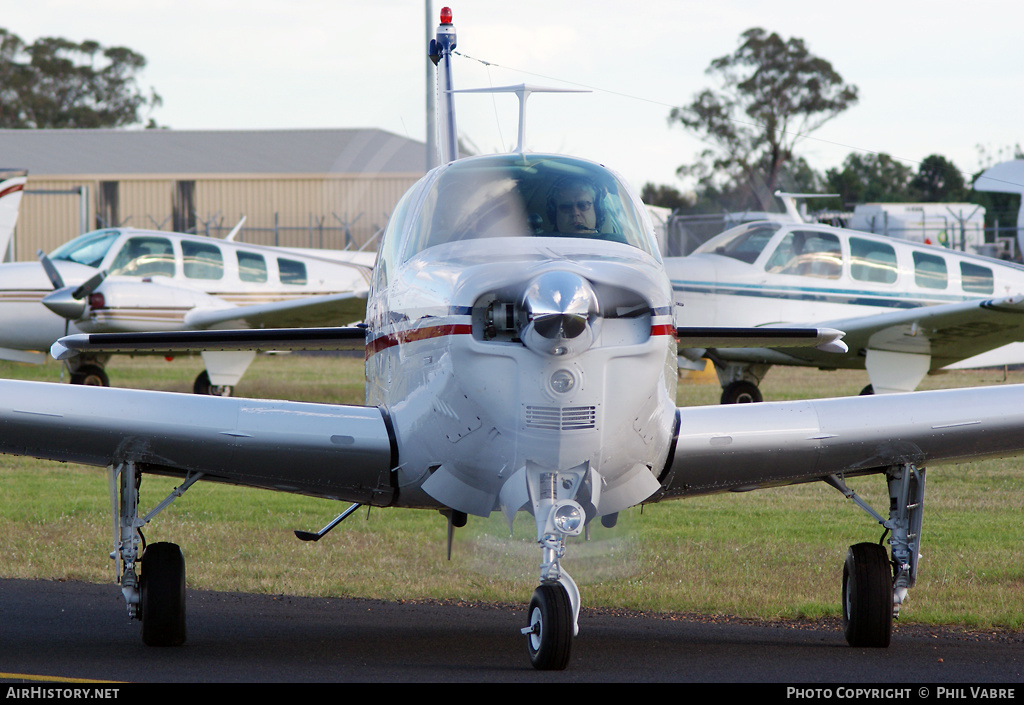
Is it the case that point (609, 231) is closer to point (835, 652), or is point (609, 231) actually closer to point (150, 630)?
point (835, 652)

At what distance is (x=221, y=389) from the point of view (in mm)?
18250

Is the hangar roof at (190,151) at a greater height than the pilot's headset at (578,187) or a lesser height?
lesser

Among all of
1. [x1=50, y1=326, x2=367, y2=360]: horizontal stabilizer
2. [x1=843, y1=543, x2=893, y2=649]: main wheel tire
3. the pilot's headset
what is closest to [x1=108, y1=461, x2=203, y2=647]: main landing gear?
[x1=50, y1=326, x2=367, y2=360]: horizontal stabilizer

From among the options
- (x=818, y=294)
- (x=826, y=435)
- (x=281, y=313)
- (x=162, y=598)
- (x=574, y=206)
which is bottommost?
(x=281, y=313)

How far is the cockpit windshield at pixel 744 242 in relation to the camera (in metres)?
16.8

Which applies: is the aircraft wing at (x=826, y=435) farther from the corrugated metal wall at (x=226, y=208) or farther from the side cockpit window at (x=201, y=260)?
the corrugated metal wall at (x=226, y=208)

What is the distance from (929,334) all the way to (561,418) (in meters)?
12.9

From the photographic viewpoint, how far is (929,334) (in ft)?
52.2

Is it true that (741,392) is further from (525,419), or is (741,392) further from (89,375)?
(525,419)

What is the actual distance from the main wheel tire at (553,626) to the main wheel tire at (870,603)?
1.95 meters

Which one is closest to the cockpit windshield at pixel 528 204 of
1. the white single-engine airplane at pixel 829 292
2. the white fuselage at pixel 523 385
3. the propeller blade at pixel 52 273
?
the white fuselage at pixel 523 385

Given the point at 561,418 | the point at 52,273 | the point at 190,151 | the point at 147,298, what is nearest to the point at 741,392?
the point at 147,298

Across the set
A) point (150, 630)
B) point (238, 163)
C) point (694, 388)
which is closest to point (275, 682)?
point (150, 630)

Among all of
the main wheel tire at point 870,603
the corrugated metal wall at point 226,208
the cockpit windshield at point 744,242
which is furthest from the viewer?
the corrugated metal wall at point 226,208
